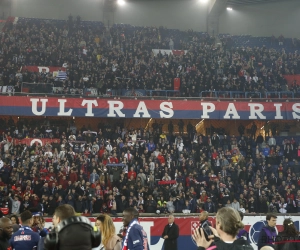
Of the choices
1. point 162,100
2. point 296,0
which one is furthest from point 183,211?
point 296,0

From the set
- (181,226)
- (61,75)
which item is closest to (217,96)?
(61,75)

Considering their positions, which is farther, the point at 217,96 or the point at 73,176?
the point at 217,96

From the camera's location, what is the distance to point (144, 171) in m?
23.1

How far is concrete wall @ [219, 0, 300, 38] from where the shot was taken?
44.1 meters

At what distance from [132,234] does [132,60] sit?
27.3 meters

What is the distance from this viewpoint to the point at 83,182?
66.1 feet

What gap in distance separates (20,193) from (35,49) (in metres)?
15.9

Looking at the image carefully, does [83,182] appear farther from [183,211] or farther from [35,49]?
[35,49]

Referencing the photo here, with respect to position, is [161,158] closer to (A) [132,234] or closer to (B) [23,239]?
(A) [132,234]

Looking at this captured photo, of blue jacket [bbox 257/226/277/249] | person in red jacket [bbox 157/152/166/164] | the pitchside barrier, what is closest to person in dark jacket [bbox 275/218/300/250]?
blue jacket [bbox 257/226/277/249]

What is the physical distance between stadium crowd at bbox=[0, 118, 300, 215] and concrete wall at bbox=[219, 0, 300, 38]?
17.5 metres

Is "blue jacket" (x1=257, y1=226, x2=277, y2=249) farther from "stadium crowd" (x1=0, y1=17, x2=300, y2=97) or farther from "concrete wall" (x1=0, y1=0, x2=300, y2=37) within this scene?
"concrete wall" (x1=0, y1=0, x2=300, y2=37)

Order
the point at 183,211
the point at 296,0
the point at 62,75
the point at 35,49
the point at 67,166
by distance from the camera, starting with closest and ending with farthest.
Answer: the point at 183,211 → the point at 67,166 → the point at 62,75 → the point at 35,49 → the point at 296,0

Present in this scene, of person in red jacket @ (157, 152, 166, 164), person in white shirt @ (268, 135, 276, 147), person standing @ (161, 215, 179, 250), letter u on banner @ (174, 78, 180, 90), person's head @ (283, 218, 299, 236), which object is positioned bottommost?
person standing @ (161, 215, 179, 250)
